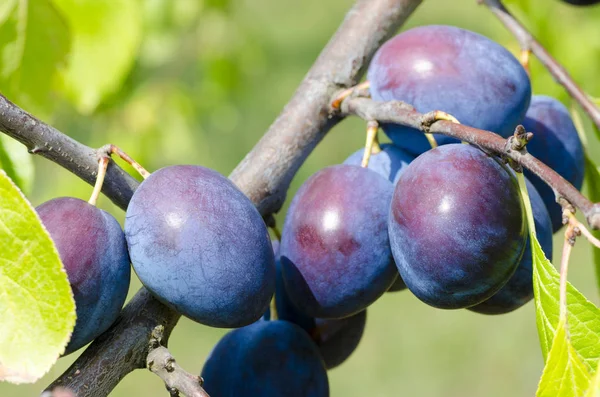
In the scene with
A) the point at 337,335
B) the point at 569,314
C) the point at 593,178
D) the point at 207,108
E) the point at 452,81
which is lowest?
the point at 207,108

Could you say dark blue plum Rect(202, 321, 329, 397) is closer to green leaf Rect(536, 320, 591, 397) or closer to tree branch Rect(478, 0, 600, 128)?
green leaf Rect(536, 320, 591, 397)

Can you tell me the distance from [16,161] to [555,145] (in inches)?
30.1

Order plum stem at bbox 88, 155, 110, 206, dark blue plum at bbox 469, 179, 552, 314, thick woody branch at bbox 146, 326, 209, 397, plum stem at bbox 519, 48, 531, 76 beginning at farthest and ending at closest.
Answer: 1. plum stem at bbox 519, 48, 531, 76
2. dark blue plum at bbox 469, 179, 552, 314
3. plum stem at bbox 88, 155, 110, 206
4. thick woody branch at bbox 146, 326, 209, 397

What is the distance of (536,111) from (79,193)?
112cm

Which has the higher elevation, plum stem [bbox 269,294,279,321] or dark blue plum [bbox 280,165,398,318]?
dark blue plum [bbox 280,165,398,318]

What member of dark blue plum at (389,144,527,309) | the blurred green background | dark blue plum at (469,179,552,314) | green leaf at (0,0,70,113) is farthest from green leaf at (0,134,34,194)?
dark blue plum at (469,179,552,314)

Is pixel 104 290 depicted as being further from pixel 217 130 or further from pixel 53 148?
pixel 217 130

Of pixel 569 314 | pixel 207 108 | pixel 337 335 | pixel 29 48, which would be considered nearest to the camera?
pixel 569 314

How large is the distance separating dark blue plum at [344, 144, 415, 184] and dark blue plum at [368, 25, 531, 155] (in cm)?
1

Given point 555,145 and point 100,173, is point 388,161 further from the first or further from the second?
point 100,173

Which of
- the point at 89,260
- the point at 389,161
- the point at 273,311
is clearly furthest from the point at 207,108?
the point at 89,260

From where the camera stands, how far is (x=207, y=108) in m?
2.99

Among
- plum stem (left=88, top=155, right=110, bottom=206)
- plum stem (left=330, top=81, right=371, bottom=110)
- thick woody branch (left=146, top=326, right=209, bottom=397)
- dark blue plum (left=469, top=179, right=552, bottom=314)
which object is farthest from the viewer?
plum stem (left=330, top=81, right=371, bottom=110)

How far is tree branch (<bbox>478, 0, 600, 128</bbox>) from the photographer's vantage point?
1.06 metres
